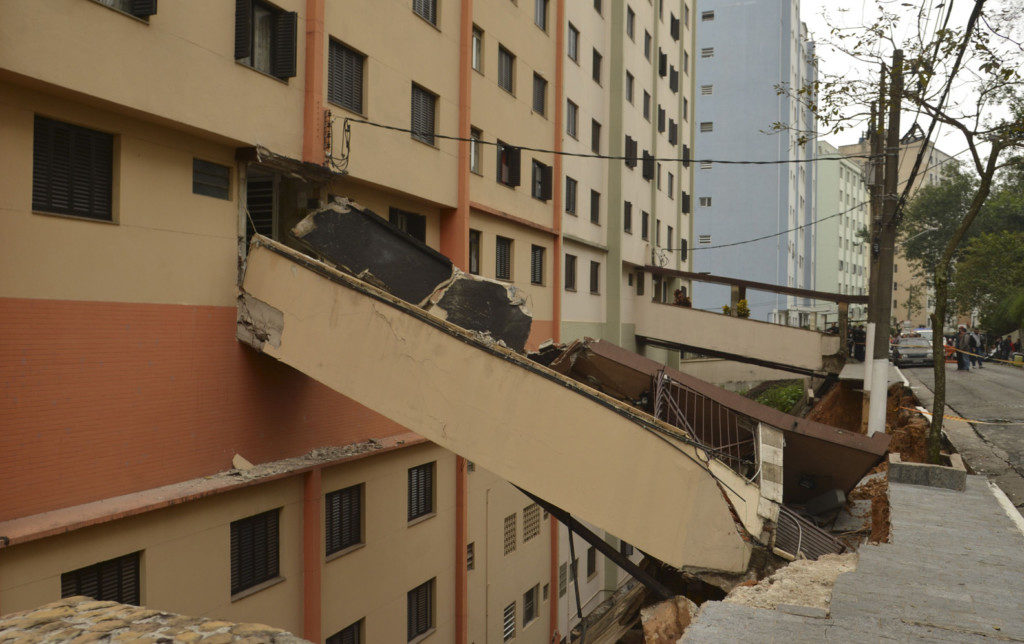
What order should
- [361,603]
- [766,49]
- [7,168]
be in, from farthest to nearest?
[766,49]
[361,603]
[7,168]

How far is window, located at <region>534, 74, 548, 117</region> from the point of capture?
18844 mm

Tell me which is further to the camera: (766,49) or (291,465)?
(766,49)

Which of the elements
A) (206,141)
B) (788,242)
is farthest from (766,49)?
(206,141)

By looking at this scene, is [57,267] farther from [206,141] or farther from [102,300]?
[206,141]

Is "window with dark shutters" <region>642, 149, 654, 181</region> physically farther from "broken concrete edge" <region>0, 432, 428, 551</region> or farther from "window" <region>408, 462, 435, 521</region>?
"broken concrete edge" <region>0, 432, 428, 551</region>

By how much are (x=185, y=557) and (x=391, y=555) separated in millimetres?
4497

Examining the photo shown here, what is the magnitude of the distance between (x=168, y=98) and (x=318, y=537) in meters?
6.35

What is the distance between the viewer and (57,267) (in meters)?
7.36

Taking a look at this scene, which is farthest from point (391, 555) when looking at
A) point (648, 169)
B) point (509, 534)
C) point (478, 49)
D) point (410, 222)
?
point (648, 169)

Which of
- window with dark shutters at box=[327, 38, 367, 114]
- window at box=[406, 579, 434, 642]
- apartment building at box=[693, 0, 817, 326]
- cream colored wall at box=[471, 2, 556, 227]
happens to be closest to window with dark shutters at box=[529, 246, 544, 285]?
cream colored wall at box=[471, 2, 556, 227]

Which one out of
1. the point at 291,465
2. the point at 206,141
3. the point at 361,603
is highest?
the point at 206,141

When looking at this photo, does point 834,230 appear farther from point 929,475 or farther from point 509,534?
point 929,475

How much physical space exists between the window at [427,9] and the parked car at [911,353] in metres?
31.5

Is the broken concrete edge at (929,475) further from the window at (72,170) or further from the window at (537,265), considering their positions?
the window at (537,265)
